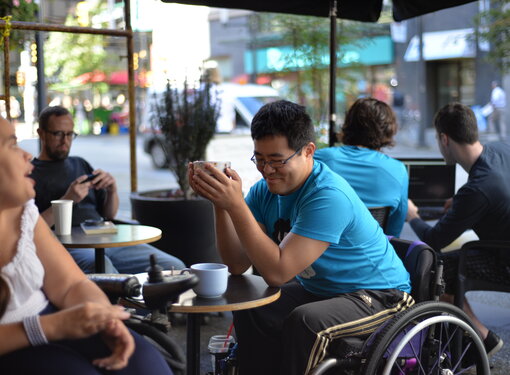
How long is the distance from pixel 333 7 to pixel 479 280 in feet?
7.32

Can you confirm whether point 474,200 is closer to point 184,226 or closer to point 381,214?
point 381,214

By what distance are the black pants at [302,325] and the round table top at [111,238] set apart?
3.14 feet

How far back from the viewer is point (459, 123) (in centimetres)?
381

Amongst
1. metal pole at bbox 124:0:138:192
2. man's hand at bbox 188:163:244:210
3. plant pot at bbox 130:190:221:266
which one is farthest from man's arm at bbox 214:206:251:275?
metal pole at bbox 124:0:138:192

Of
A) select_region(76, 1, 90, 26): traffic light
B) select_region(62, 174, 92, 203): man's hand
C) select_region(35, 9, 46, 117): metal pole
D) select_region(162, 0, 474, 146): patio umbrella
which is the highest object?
select_region(76, 1, 90, 26): traffic light

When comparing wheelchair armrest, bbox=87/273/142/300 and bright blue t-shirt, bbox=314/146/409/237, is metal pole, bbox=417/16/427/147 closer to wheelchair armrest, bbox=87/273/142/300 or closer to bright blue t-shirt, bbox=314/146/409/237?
bright blue t-shirt, bbox=314/146/409/237

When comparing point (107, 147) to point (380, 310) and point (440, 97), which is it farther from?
point (380, 310)

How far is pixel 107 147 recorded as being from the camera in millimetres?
22734

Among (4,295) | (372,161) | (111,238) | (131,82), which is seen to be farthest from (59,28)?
(4,295)

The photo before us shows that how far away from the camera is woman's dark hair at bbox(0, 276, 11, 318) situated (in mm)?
1876

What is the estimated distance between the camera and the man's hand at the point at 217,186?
7.72 ft

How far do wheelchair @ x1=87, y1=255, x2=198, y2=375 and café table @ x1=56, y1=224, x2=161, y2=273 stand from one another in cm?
103

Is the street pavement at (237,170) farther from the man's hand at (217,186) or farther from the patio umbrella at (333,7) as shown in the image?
the man's hand at (217,186)

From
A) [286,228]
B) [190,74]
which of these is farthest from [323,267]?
[190,74]
